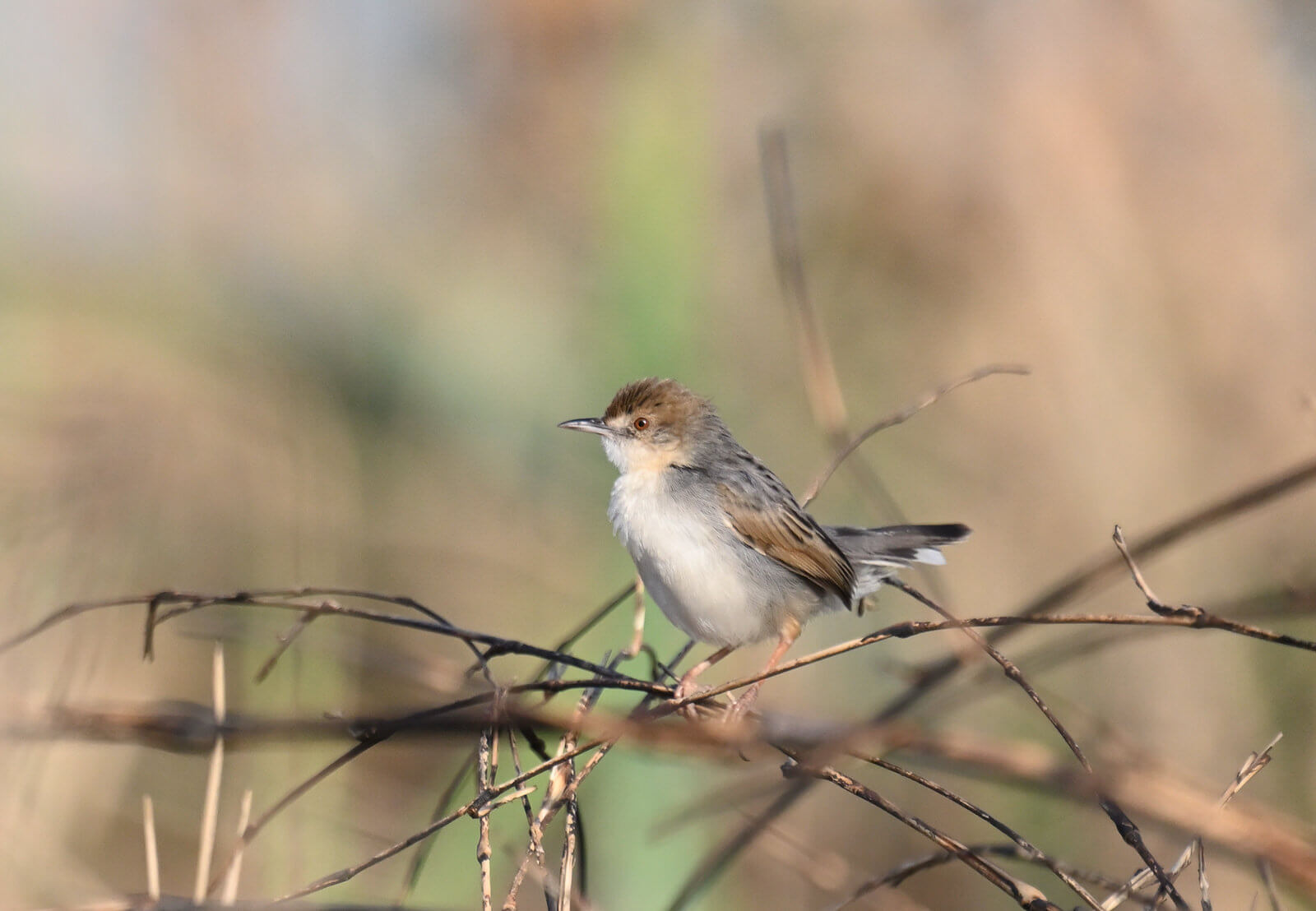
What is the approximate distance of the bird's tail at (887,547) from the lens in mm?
3881

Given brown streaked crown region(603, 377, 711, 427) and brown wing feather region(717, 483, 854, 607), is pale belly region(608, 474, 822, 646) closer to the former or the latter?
brown wing feather region(717, 483, 854, 607)

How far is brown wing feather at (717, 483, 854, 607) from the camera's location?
3.56m

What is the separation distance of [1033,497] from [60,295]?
460cm

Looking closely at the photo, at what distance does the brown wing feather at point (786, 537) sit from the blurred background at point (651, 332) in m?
0.61

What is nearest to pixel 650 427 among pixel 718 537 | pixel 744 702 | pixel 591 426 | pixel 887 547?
pixel 591 426

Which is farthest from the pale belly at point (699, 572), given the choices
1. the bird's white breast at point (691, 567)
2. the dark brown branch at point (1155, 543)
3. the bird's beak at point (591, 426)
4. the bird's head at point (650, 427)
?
the dark brown branch at point (1155, 543)

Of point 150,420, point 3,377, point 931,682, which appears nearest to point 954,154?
point 150,420

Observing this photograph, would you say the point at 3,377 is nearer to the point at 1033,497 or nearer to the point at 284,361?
the point at 284,361

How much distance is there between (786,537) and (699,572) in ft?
1.08

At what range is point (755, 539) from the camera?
3.56 metres

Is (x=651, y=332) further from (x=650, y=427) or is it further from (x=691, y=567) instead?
(x=691, y=567)

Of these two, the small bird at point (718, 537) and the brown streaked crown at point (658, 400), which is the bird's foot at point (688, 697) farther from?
the brown streaked crown at point (658, 400)

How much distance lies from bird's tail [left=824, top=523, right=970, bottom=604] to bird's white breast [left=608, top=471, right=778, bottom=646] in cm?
46

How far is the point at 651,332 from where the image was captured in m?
4.09
